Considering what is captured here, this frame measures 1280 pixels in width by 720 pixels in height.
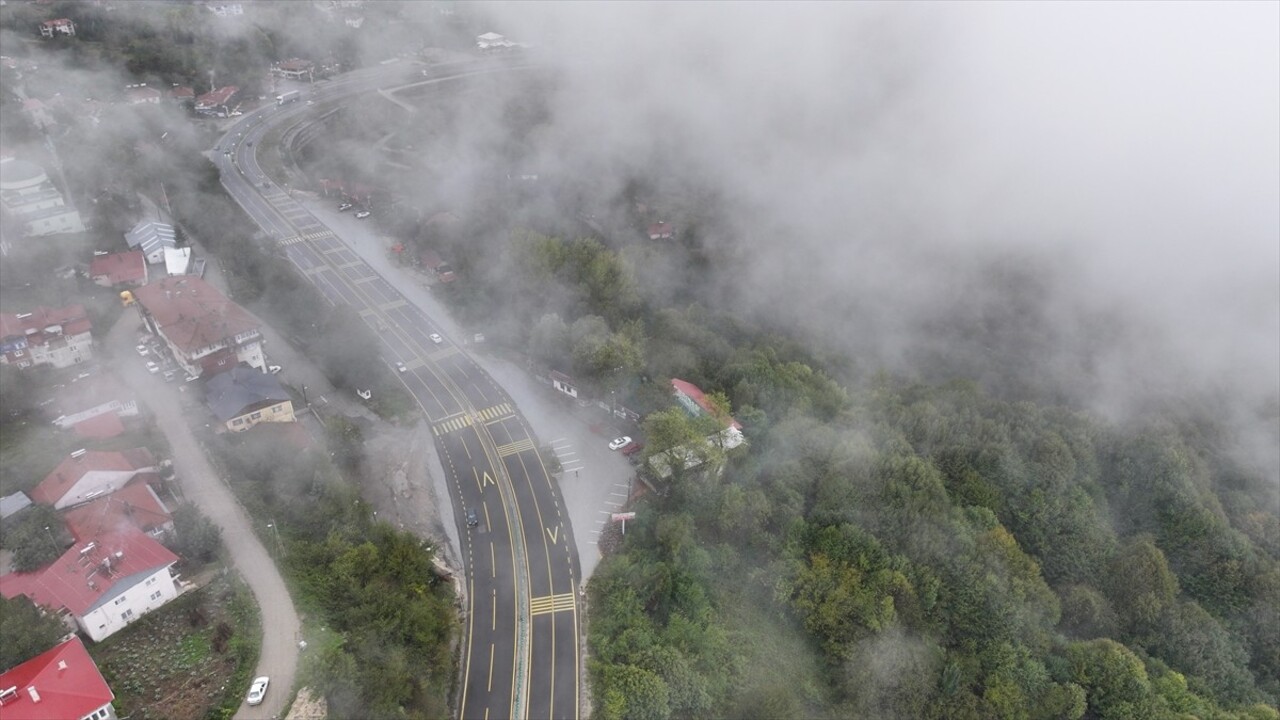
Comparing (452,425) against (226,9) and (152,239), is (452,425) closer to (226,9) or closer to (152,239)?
(152,239)

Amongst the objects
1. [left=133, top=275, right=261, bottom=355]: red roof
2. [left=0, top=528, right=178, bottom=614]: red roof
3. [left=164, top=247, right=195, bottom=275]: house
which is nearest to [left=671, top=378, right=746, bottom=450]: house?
[left=0, top=528, right=178, bottom=614]: red roof

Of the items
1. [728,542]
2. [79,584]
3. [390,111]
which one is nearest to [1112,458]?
[728,542]

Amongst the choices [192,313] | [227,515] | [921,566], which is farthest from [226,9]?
[921,566]

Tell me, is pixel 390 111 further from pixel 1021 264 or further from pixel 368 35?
pixel 1021 264

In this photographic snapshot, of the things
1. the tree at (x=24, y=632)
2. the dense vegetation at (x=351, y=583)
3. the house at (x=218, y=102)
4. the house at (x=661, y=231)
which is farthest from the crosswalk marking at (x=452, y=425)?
the house at (x=218, y=102)

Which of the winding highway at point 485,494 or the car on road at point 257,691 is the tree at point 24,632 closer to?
the car on road at point 257,691
